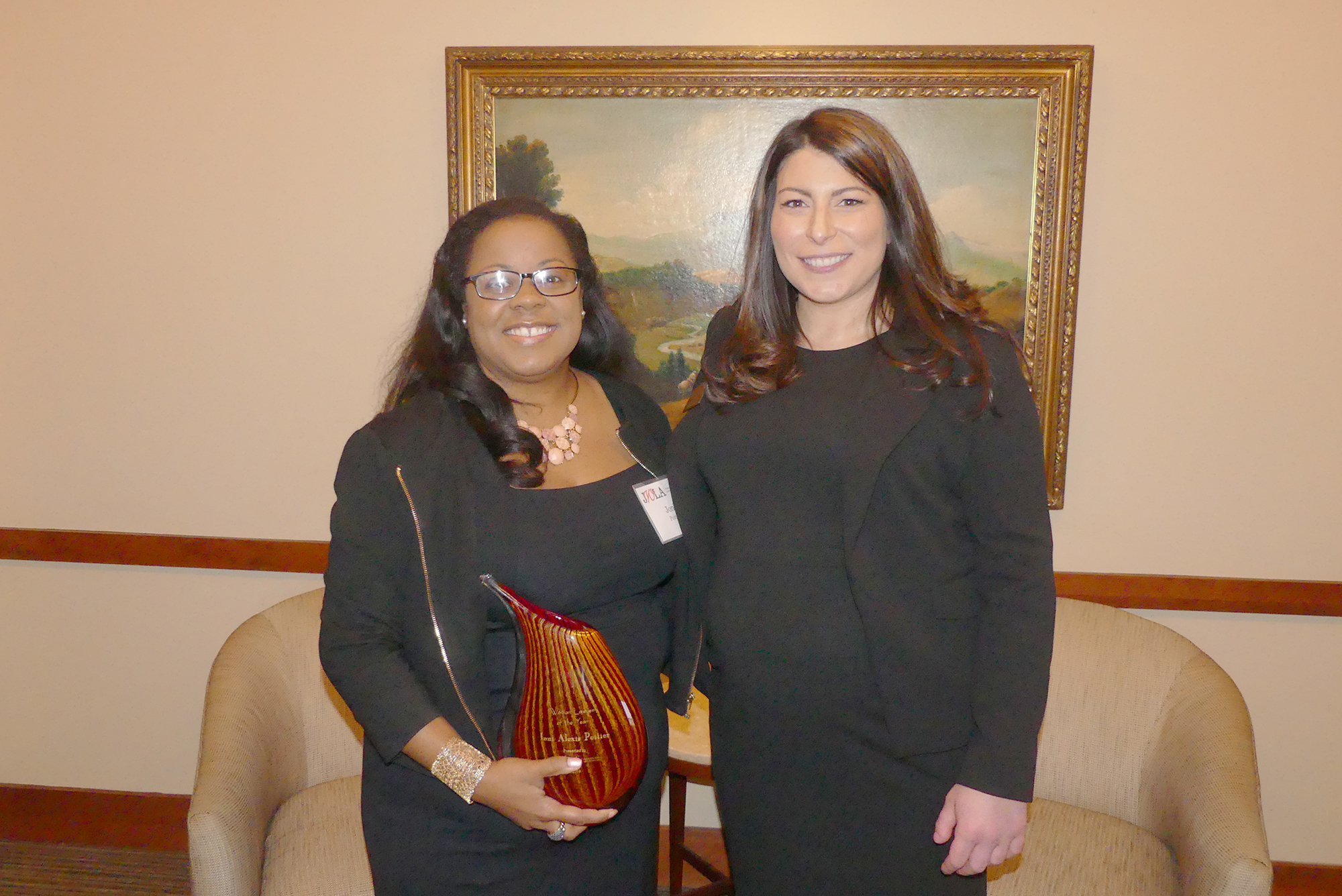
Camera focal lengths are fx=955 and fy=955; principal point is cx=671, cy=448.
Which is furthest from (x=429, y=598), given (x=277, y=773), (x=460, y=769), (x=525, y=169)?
(x=525, y=169)

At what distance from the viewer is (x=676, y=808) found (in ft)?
9.33

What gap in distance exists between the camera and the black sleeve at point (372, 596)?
1.58 meters

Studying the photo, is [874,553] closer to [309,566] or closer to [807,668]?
[807,668]

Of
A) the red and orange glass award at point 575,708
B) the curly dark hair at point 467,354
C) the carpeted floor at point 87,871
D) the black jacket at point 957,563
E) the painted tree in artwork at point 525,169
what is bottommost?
the carpeted floor at point 87,871

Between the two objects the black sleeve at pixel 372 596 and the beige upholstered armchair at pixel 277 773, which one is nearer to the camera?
the black sleeve at pixel 372 596

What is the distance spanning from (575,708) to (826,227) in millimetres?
834

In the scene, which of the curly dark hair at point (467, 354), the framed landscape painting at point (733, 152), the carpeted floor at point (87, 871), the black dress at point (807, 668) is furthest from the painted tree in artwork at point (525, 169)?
the carpeted floor at point (87, 871)

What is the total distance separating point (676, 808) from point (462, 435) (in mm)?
1647

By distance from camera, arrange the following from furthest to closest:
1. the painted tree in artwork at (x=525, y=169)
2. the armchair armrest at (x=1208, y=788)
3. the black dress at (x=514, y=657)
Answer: the painted tree in artwork at (x=525, y=169), the armchair armrest at (x=1208, y=788), the black dress at (x=514, y=657)

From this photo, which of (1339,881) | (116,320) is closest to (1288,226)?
(1339,881)

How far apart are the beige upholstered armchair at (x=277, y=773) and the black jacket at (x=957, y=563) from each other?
4.90ft

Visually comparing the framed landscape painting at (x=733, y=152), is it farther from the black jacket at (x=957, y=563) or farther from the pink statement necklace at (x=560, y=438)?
the black jacket at (x=957, y=563)

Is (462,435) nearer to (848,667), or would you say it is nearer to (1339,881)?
(848,667)

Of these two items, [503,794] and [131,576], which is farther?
[131,576]
